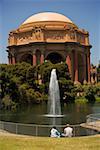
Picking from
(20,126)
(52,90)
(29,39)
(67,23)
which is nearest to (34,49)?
(29,39)

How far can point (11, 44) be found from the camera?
242 feet

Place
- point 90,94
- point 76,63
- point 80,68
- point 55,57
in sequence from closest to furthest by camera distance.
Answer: point 90,94 < point 76,63 < point 80,68 < point 55,57

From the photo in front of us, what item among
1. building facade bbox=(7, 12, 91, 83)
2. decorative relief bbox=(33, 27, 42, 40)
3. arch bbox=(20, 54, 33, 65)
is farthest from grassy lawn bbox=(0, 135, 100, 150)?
arch bbox=(20, 54, 33, 65)

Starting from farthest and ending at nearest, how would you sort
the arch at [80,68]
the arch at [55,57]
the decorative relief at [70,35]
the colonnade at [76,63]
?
the arch at [55,57] → the arch at [80,68] → the colonnade at [76,63] → the decorative relief at [70,35]

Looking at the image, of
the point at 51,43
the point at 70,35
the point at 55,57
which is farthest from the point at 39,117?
the point at 55,57

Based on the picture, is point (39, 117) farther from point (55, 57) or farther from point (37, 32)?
point (55, 57)

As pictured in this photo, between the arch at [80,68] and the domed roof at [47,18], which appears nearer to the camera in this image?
the domed roof at [47,18]

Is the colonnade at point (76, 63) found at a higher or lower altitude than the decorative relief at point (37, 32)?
A: lower

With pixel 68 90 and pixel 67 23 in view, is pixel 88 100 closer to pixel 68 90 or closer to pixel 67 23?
pixel 68 90

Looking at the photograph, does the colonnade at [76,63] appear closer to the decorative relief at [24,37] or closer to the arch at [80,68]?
the arch at [80,68]

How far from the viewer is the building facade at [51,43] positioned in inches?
2781

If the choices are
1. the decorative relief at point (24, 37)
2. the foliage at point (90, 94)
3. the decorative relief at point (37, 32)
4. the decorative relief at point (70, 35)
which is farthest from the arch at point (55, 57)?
the foliage at point (90, 94)

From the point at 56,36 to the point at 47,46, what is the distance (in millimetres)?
2683

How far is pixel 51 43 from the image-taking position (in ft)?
232
